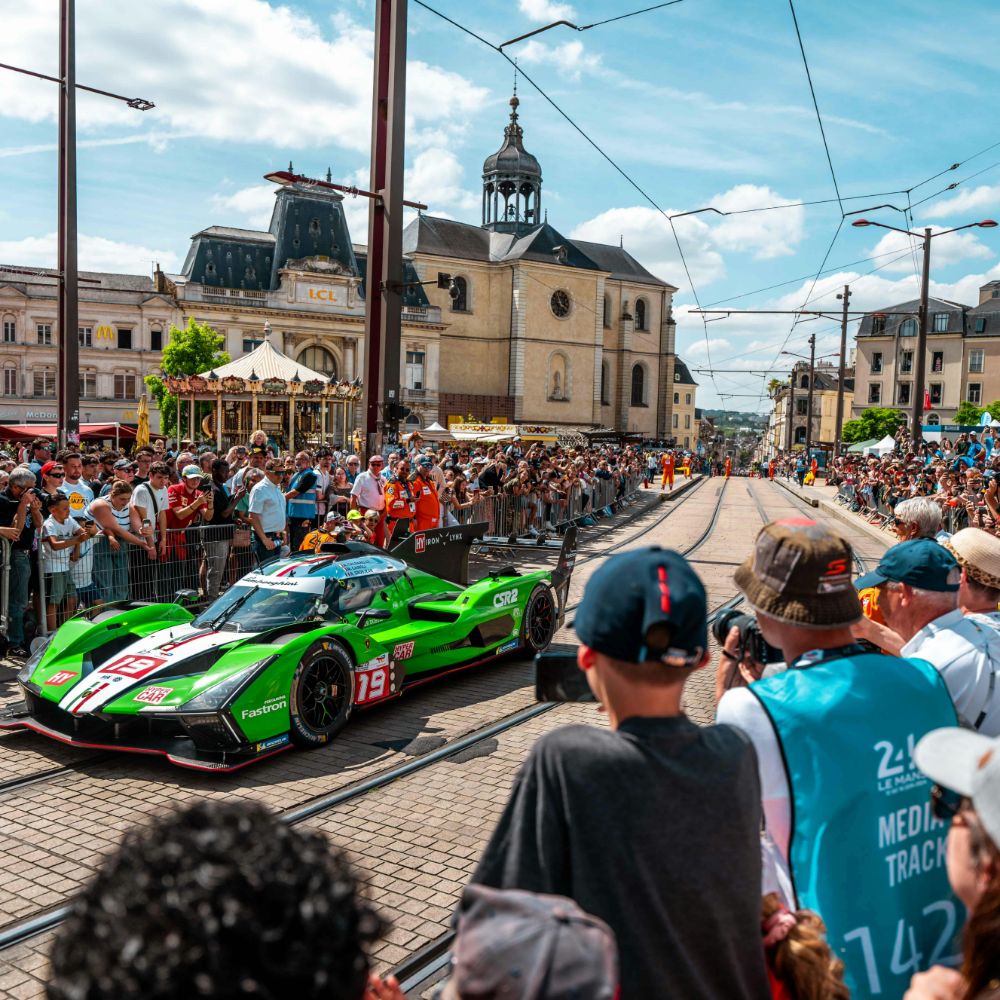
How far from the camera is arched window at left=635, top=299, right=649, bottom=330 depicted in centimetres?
8731

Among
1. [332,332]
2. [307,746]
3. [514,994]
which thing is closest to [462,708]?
[307,746]

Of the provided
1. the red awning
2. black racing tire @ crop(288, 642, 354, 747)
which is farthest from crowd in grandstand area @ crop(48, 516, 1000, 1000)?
the red awning

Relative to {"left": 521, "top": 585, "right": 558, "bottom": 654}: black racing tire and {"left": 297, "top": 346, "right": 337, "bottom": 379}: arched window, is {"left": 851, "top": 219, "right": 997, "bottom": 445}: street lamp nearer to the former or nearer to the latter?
{"left": 521, "top": 585, "right": 558, "bottom": 654}: black racing tire

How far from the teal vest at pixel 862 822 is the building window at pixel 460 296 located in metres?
74.1

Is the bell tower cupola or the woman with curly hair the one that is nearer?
the woman with curly hair

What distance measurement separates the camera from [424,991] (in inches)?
150

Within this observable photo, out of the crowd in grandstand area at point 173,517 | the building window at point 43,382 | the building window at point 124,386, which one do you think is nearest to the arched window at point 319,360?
the building window at point 124,386

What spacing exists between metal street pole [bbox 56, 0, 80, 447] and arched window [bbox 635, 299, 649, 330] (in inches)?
2956

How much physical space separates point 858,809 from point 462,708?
19.5 feet

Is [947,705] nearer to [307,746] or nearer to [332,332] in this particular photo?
[307,746]

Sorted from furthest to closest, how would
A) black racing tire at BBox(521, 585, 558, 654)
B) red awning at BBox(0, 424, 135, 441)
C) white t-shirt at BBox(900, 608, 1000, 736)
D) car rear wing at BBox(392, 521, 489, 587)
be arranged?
red awning at BBox(0, 424, 135, 441) < car rear wing at BBox(392, 521, 489, 587) < black racing tire at BBox(521, 585, 558, 654) < white t-shirt at BBox(900, 608, 1000, 736)

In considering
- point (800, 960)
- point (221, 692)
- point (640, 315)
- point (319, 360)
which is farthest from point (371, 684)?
point (640, 315)

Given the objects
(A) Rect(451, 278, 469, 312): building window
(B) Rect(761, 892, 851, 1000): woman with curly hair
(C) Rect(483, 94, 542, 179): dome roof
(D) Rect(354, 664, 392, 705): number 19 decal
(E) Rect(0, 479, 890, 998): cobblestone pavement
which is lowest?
(E) Rect(0, 479, 890, 998): cobblestone pavement

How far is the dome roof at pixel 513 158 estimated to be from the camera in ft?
254
